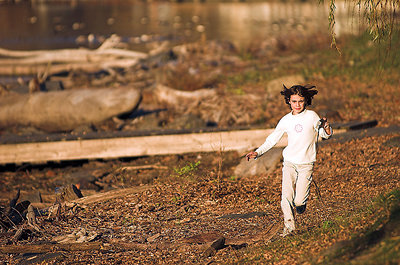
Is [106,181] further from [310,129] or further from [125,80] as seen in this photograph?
[125,80]

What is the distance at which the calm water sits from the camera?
3312cm

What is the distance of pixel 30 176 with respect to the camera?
11031mm

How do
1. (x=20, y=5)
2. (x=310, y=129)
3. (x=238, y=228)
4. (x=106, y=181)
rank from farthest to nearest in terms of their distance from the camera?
1. (x=20, y=5)
2. (x=106, y=181)
3. (x=238, y=228)
4. (x=310, y=129)

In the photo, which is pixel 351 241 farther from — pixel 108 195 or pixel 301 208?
pixel 108 195

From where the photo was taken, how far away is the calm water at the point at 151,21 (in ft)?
109

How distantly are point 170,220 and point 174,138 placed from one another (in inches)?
152

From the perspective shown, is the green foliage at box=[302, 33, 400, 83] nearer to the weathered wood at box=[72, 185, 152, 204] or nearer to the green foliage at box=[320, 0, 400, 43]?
the green foliage at box=[320, 0, 400, 43]

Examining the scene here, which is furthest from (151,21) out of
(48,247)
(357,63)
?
(48,247)

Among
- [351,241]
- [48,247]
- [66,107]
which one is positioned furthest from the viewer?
[66,107]

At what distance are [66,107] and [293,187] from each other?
27.6 ft

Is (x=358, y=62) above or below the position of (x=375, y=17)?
below

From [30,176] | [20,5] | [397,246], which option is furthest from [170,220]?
[20,5]

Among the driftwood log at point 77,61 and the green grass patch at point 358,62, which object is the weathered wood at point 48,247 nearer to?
the green grass patch at point 358,62

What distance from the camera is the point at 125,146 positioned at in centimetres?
1092
